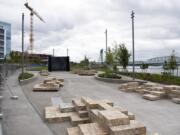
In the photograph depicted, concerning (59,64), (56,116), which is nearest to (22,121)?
(56,116)

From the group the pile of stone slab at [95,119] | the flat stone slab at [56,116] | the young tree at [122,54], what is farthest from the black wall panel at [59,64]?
the flat stone slab at [56,116]

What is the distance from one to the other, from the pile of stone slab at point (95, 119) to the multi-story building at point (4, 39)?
333ft

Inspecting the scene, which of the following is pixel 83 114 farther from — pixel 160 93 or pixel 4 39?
pixel 4 39

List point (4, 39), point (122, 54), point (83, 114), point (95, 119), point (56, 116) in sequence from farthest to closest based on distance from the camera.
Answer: point (4, 39), point (122, 54), point (56, 116), point (83, 114), point (95, 119)

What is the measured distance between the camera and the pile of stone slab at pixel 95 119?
598 centimetres

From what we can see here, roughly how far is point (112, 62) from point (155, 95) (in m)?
Answer: 18.8

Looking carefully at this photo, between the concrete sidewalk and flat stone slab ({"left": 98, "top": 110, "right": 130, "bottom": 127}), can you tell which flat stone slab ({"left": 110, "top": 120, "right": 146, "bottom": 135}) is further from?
the concrete sidewalk

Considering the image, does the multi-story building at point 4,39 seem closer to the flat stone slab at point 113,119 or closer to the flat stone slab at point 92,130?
the flat stone slab at point 92,130

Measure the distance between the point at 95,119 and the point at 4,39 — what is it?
374ft

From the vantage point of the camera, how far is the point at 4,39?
11244 cm

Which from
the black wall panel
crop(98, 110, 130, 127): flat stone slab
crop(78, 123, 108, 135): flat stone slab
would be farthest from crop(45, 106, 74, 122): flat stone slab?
the black wall panel

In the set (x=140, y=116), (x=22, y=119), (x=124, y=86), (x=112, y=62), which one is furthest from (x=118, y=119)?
(x=112, y=62)

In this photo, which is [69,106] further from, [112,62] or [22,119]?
[112,62]

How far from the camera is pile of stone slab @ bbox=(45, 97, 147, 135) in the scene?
19.6ft
